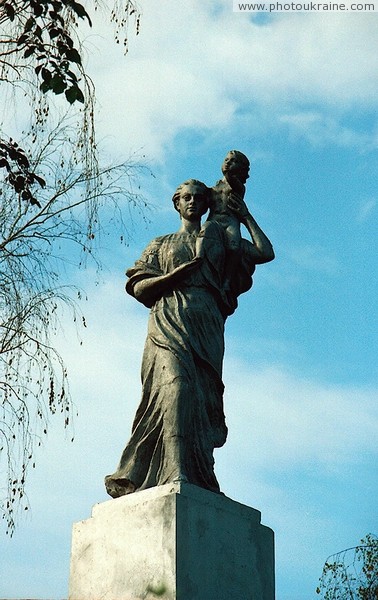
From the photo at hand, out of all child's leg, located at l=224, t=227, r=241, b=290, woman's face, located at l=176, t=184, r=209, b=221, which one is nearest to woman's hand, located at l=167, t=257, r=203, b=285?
child's leg, located at l=224, t=227, r=241, b=290

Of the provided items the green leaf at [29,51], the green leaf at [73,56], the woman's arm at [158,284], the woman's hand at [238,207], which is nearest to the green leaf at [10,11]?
the green leaf at [29,51]

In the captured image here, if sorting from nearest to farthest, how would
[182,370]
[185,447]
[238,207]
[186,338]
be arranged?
[185,447]
[182,370]
[186,338]
[238,207]

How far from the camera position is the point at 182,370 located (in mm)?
9352

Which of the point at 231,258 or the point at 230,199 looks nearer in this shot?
the point at 231,258

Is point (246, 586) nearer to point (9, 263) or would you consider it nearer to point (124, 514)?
point (124, 514)

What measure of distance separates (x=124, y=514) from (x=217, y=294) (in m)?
1.93

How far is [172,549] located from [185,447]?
902mm

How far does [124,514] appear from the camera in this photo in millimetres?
8984

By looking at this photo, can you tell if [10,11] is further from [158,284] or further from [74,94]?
[158,284]

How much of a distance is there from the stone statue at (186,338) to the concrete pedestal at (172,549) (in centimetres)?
26

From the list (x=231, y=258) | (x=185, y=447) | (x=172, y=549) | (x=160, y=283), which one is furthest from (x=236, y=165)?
(x=172, y=549)

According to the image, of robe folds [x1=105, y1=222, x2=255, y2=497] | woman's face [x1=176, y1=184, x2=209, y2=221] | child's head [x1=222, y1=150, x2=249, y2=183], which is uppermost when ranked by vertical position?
child's head [x1=222, y1=150, x2=249, y2=183]

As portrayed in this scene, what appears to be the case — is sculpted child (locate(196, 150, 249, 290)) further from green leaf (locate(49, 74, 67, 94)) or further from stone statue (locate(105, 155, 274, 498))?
green leaf (locate(49, 74, 67, 94))

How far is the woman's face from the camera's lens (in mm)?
10117
